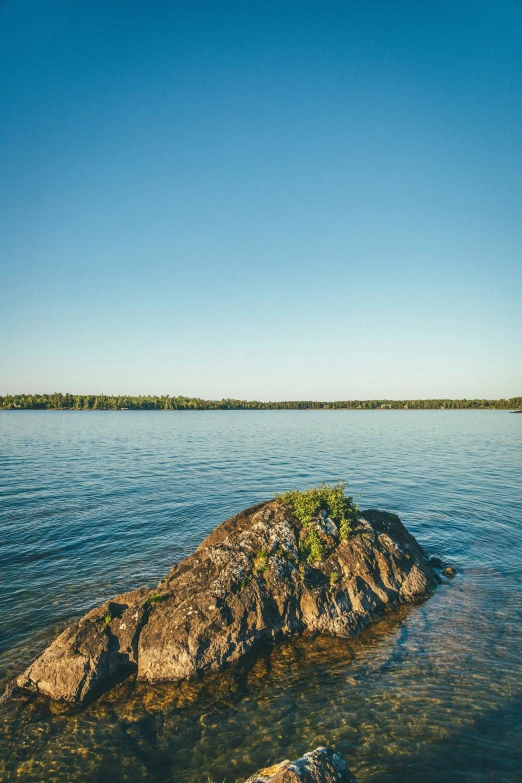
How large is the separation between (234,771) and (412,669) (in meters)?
5.91

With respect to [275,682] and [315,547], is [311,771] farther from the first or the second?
[315,547]

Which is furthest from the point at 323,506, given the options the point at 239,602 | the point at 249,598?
the point at 239,602

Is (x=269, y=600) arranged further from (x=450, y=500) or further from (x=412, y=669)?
(x=450, y=500)

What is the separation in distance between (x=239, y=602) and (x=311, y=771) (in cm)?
674

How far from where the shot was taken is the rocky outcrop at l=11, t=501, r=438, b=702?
36.4ft

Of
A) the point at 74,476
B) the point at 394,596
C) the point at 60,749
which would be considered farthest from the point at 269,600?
the point at 74,476

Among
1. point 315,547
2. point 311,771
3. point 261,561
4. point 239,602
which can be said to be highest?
point 315,547

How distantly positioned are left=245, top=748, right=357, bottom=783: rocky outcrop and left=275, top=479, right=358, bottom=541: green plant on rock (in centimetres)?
882

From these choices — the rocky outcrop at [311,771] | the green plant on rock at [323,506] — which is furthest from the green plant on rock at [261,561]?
the rocky outcrop at [311,771]

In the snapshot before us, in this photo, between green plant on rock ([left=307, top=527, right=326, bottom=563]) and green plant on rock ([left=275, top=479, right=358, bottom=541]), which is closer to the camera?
green plant on rock ([left=307, top=527, right=326, bottom=563])

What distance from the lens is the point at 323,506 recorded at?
16.3 meters

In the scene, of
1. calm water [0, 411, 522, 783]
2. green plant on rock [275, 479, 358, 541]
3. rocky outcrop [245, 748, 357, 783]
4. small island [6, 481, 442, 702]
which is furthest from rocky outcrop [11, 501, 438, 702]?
rocky outcrop [245, 748, 357, 783]

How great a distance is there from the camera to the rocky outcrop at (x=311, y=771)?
5938mm

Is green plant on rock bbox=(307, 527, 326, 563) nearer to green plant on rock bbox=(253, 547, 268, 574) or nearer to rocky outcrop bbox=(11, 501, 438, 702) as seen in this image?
rocky outcrop bbox=(11, 501, 438, 702)
